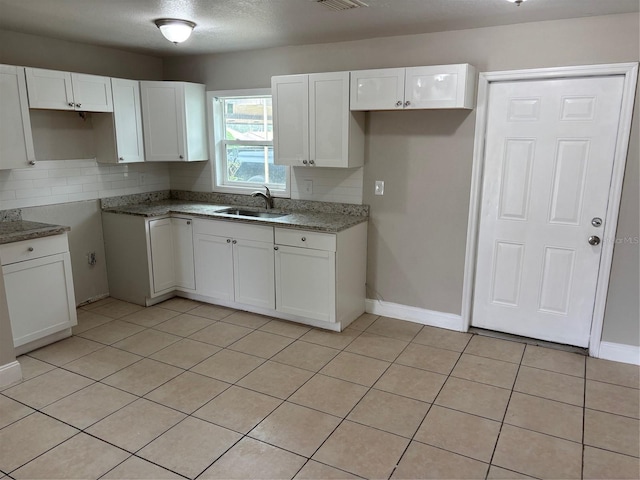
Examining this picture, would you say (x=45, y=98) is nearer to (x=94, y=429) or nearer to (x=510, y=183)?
(x=94, y=429)

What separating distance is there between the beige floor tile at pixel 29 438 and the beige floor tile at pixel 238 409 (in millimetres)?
706

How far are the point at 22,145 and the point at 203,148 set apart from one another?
1.60m

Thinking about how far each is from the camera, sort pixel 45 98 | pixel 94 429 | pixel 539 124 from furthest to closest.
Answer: pixel 45 98, pixel 539 124, pixel 94 429

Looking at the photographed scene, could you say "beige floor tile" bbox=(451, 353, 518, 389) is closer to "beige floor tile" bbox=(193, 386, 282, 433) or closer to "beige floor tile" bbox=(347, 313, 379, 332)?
"beige floor tile" bbox=(347, 313, 379, 332)

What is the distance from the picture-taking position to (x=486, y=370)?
3.22m

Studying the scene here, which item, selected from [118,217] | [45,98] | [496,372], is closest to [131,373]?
[118,217]

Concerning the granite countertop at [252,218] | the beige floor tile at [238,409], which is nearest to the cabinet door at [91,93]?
the granite countertop at [252,218]

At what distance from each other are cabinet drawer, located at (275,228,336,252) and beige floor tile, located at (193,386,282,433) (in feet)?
4.06

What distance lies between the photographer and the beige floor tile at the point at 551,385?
288 centimetres

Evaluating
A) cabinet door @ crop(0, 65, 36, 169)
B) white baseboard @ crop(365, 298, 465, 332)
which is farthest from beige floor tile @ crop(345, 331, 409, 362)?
cabinet door @ crop(0, 65, 36, 169)

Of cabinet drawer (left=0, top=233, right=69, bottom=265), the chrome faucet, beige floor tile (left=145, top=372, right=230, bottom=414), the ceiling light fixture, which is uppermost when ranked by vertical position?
the ceiling light fixture

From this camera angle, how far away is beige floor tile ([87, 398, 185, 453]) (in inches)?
97.3

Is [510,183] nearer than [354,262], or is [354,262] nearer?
[510,183]

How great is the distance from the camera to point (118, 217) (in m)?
4.39
